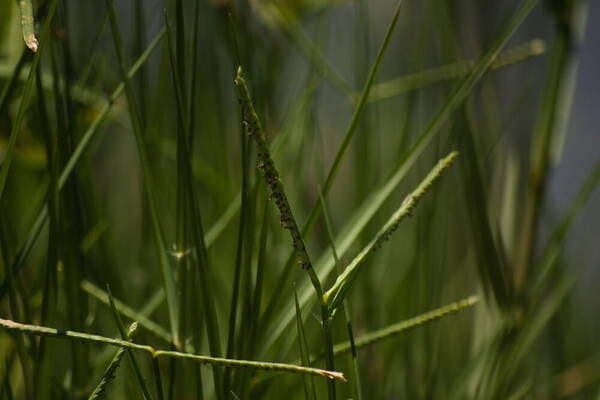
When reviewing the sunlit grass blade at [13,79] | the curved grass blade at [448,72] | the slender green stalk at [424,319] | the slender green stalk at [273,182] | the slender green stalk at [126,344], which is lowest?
the slender green stalk at [126,344]

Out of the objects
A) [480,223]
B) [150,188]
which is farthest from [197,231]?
[480,223]

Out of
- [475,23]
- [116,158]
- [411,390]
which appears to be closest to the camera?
[411,390]

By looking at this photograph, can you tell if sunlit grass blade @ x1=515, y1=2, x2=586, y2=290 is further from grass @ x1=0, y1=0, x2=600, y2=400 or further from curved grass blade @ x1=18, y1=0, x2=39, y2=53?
curved grass blade @ x1=18, y1=0, x2=39, y2=53

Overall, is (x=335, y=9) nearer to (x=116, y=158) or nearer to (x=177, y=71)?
(x=116, y=158)

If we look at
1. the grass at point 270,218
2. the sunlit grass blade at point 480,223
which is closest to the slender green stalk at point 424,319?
the grass at point 270,218

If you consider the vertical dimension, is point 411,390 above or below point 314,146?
below

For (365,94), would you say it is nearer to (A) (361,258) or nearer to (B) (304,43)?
(A) (361,258)

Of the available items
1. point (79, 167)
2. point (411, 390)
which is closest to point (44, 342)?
point (79, 167)

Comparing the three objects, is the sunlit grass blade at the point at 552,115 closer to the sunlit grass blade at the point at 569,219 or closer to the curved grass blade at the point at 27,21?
the sunlit grass blade at the point at 569,219
